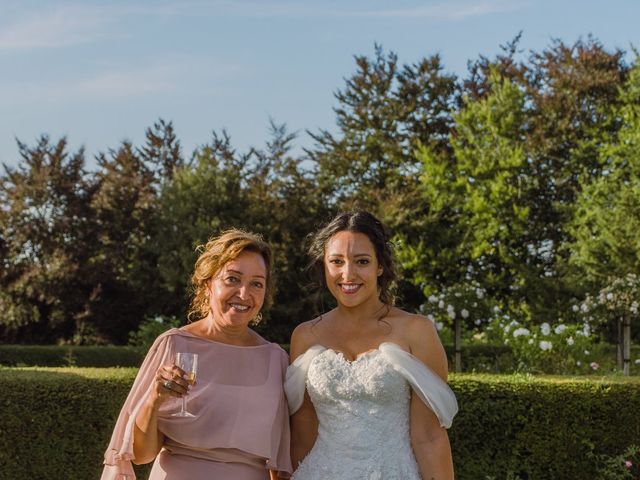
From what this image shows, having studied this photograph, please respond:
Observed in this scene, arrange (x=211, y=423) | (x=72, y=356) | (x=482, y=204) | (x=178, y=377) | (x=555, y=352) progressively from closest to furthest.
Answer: (x=178, y=377)
(x=211, y=423)
(x=555, y=352)
(x=72, y=356)
(x=482, y=204)

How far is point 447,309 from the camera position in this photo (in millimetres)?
13812

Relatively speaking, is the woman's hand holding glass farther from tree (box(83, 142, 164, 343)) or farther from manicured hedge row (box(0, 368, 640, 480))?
tree (box(83, 142, 164, 343))

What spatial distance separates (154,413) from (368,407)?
3.01 feet

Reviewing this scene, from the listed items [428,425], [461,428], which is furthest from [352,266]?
[461,428]

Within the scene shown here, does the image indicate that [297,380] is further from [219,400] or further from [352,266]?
[352,266]

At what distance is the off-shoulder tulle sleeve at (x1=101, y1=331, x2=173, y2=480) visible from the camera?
11.4 feet

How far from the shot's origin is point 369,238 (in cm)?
379

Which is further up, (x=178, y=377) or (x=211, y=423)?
(x=178, y=377)

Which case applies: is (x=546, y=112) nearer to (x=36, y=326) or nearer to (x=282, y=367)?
(x=36, y=326)

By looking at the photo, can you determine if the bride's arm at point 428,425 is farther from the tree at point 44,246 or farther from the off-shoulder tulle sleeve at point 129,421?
the tree at point 44,246

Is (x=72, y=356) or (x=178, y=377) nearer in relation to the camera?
(x=178, y=377)

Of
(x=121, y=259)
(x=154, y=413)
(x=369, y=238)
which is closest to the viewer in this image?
(x=154, y=413)

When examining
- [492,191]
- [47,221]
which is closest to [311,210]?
[492,191]

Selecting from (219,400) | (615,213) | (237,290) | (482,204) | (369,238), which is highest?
(482,204)
